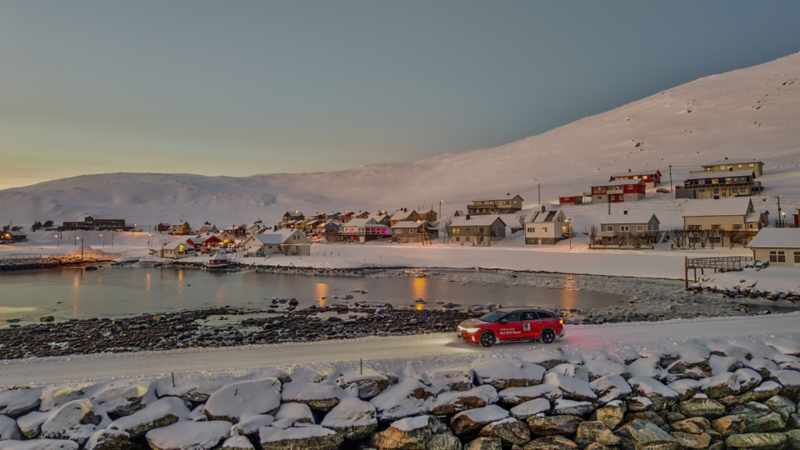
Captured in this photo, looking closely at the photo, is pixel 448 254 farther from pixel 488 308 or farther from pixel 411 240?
pixel 488 308

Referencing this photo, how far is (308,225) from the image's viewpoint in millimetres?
132500

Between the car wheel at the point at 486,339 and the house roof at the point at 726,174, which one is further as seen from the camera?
the house roof at the point at 726,174

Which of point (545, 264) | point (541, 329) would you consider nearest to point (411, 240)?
point (545, 264)

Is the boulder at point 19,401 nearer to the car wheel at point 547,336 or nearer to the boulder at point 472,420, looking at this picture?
the boulder at point 472,420

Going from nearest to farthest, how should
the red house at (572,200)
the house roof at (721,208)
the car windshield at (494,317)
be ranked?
1. the car windshield at (494,317)
2. the house roof at (721,208)
3. the red house at (572,200)

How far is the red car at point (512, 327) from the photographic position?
14891 mm

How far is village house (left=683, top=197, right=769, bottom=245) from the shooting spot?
55.0m

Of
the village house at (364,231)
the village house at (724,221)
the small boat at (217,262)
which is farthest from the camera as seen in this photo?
the village house at (364,231)

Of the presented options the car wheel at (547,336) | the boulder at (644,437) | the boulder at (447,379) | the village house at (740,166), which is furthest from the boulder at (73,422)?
the village house at (740,166)

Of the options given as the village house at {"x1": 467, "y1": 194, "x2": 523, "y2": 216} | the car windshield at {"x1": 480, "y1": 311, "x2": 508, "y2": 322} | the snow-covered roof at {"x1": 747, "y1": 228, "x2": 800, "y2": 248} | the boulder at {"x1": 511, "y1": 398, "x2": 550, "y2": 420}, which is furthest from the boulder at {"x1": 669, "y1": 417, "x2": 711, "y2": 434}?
the village house at {"x1": 467, "y1": 194, "x2": 523, "y2": 216}

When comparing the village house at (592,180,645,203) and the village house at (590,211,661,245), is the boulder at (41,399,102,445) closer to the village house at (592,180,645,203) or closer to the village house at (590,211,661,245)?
the village house at (590,211,661,245)

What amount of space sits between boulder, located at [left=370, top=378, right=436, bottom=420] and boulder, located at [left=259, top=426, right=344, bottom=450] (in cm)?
119

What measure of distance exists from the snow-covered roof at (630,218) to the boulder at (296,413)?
64290 mm

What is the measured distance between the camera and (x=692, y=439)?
10648mm
